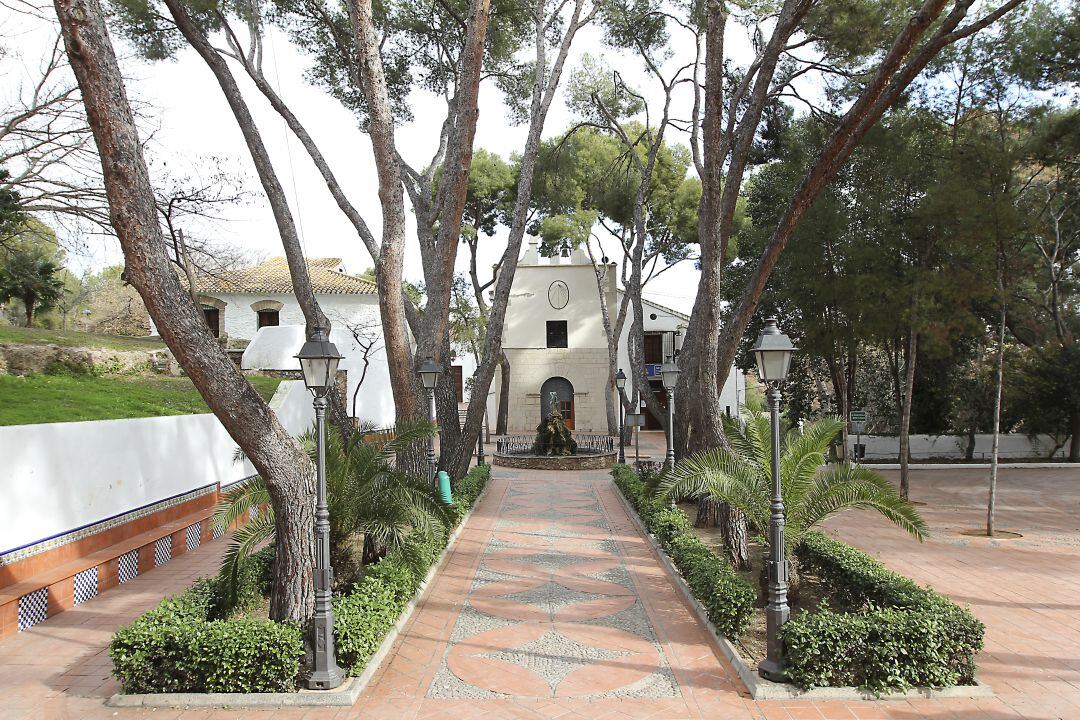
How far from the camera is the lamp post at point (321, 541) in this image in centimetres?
534

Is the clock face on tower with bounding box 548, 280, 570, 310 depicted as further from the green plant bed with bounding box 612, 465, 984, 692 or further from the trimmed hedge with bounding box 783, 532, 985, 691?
the trimmed hedge with bounding box 783, 532, 985, 691

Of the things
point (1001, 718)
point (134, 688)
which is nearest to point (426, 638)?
point (134, 688)

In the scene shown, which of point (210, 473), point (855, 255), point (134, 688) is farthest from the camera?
point (855, 255)

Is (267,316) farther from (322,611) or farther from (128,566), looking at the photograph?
(322,611)

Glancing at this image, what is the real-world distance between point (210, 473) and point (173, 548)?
7.08ft

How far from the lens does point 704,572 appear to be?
23.2 feet

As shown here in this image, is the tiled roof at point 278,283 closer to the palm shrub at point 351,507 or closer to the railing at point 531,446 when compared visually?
the railing at point 531,446

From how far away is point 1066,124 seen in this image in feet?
41.3

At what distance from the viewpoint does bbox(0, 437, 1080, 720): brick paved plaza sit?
506cm

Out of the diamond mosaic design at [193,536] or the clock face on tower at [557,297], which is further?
the clock face on tower at [557,297]

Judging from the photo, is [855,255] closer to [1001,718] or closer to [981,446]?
[981,446]

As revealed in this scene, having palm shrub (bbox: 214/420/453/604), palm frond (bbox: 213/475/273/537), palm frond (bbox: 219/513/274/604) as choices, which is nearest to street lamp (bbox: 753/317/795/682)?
palm shrub (bbox: 214/420/453/604)

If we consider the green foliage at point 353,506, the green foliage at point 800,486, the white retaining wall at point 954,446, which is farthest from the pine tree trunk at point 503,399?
the green foliage at point 800,486

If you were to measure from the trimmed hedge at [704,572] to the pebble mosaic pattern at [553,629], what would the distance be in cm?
57
